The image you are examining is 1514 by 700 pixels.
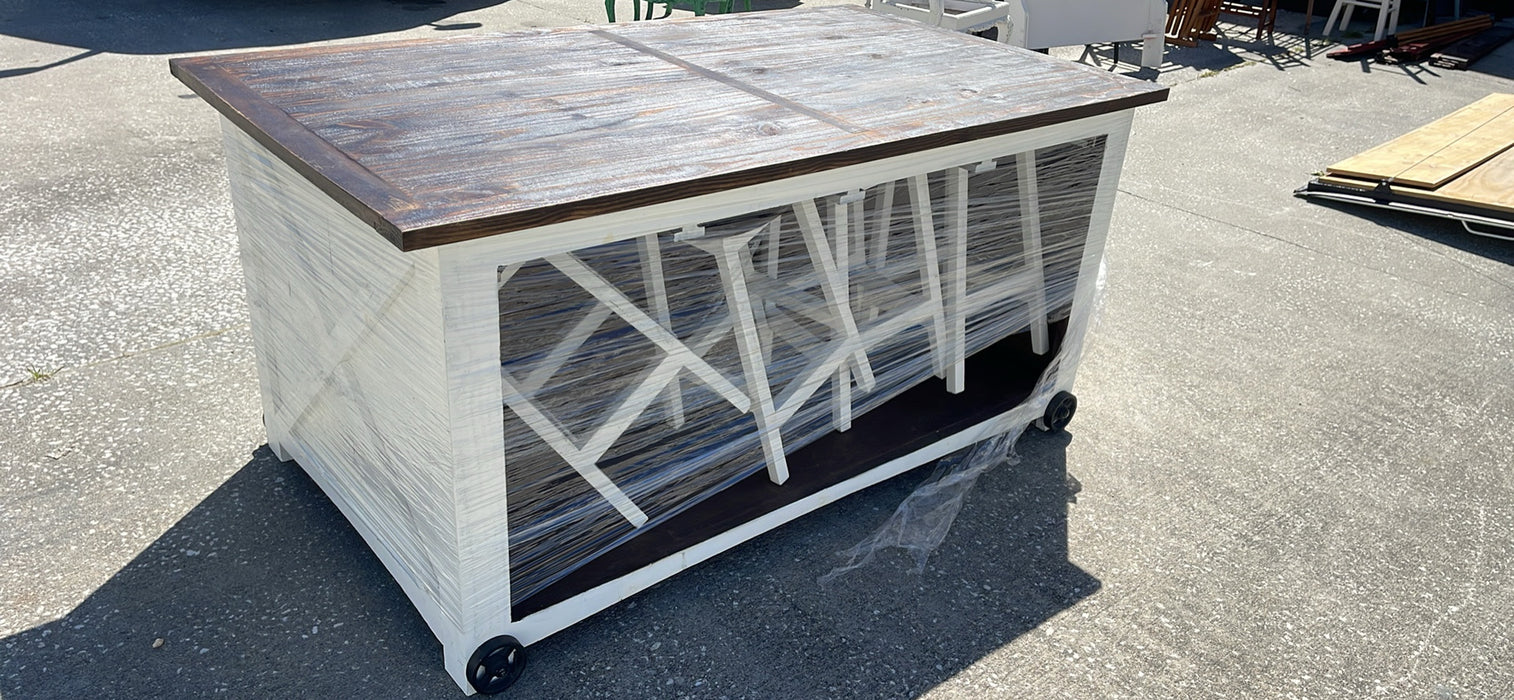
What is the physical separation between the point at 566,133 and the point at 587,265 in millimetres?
270

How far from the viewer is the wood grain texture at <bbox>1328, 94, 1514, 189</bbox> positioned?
528 centimetres

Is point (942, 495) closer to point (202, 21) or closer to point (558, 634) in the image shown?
point (558, 634)

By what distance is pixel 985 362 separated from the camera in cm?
324

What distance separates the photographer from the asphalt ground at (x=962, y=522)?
230 cm

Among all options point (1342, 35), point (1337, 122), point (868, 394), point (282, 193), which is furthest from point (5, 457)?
point (1342, 35)

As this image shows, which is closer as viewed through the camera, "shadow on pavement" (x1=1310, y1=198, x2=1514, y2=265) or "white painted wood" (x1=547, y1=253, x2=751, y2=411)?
"white painted wood" (x1=547, y1=253, x2=751, y2=411)

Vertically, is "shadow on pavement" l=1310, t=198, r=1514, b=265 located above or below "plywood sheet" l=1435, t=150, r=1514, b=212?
below

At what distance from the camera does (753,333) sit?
246 cm

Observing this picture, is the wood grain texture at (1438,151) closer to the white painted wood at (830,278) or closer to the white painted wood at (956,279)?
the white painted wood at (956,279)

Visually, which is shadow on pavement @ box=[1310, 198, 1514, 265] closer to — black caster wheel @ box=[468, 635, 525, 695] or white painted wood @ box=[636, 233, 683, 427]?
white painted wood @ box=[636, 233, 683, 427]

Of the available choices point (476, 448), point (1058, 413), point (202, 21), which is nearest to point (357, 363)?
point (476, 448)

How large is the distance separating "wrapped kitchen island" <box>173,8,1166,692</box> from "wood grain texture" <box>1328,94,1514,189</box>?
3.16 meters

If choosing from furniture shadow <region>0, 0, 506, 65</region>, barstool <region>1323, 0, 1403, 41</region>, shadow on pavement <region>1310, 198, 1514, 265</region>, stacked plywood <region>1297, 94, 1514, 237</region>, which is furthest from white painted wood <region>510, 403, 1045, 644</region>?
barstool <region>1323, 0, 1403, 41</region>

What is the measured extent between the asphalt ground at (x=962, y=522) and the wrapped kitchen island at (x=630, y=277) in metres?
0.17
